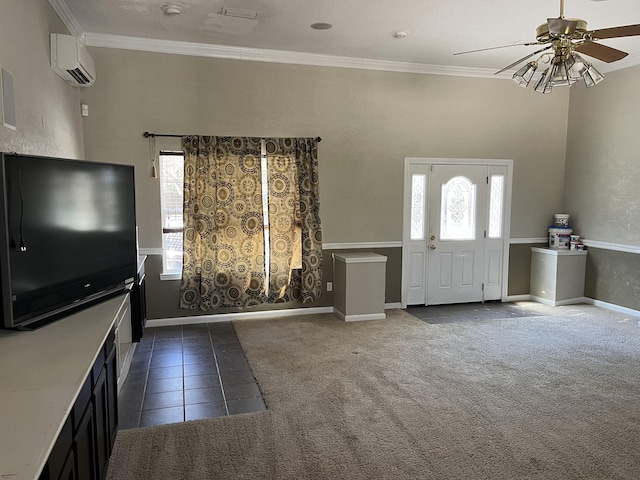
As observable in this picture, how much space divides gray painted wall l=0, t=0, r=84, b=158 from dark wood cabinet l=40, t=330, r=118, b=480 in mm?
1339

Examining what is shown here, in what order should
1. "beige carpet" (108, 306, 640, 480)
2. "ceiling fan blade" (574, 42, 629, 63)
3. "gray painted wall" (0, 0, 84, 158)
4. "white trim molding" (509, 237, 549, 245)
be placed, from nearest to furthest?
"beige carpet" (108, 306, 640, 480), "gray painted wall" (0, 0, 84, 158), "ceiling fan blade" (574, 42, 629, 63), "white trim molding" (509, 237, 549, 245)

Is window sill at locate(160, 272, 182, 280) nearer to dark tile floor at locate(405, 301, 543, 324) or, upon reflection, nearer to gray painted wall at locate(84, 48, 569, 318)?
gray painted wall at locate(84, 48, 569, 318)

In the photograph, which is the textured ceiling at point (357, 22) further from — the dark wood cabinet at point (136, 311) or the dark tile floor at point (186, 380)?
the dark tile floor at point (186, 380)

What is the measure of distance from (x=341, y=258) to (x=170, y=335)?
80.9 inches

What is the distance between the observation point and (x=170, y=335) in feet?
16.5

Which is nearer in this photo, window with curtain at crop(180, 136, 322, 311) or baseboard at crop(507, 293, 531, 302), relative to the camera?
window with curtain at crop(180, 136, 322, 311)

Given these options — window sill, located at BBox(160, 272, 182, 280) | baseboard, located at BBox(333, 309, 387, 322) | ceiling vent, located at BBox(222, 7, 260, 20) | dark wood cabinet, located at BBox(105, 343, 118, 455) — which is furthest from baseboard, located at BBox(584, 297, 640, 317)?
dark wood cabinet, located at BBox(105, 343, 118, 455)

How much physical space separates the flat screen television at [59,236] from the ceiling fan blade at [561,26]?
114 inches

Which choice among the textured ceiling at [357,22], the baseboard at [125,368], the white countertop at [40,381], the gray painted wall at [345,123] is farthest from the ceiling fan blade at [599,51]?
the baseboard at [125,368]

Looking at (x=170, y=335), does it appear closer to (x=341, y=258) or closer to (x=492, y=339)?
(x=341, y=258)

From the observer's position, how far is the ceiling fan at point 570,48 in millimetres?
2893

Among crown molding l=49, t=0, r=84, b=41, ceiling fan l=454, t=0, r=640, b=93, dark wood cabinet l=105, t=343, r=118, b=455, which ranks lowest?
dark wood cabinet l=105, t=343, r=118, b=455

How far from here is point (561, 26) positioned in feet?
9.49

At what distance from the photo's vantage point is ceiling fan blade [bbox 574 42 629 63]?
3.19m
